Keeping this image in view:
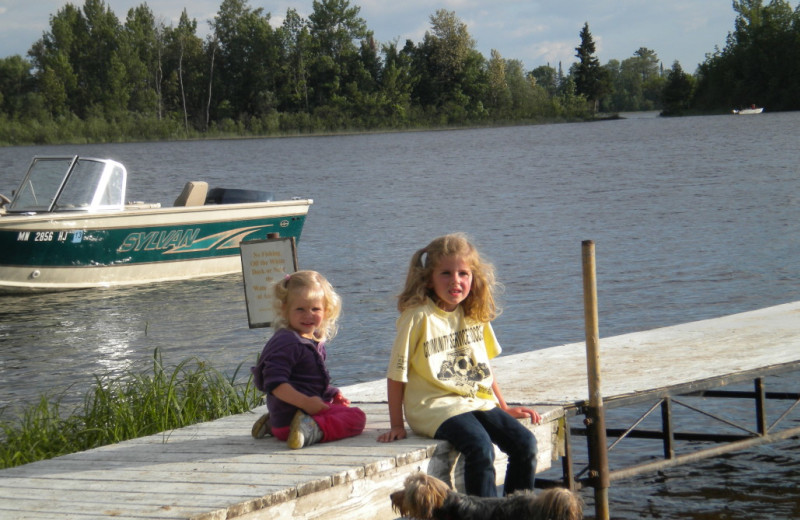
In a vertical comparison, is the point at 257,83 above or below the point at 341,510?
above

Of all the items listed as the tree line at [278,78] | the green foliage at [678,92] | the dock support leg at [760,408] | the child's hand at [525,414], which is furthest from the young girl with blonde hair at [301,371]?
the green foliage at [678,92]

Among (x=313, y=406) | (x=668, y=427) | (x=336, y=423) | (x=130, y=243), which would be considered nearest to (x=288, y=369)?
(x=313, y=406)

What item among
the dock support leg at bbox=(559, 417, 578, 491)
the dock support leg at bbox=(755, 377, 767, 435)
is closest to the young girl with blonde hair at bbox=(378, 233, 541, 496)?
the dock support leg at bbox=(559, 417, 578, 491)

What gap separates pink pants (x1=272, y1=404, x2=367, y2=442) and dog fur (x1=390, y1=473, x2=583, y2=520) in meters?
0.84

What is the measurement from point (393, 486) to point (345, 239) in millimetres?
21123

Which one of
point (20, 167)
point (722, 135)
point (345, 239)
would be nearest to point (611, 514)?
point (345, 239)

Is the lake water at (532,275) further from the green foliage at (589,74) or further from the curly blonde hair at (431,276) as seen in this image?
the green foliage at (589,74)

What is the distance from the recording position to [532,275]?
18.7 metres

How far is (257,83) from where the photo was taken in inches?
4444

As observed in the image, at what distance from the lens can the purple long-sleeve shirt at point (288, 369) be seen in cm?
519

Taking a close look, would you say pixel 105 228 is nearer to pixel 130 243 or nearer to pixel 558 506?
pixel 130 243

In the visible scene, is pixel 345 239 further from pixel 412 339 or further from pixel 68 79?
pixel 68 79

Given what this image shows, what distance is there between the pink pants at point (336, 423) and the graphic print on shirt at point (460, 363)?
0.49 meters

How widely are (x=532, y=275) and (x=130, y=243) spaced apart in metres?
6.85
